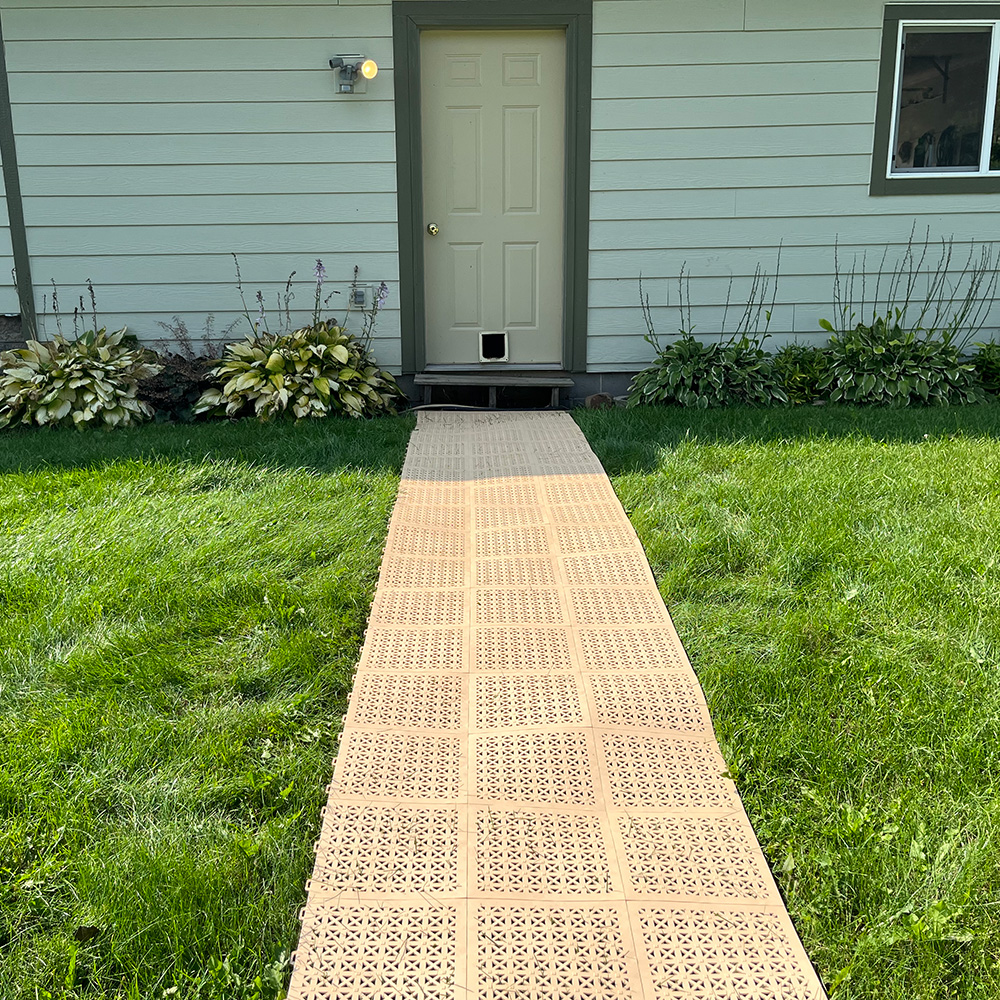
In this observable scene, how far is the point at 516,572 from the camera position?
3.47 metres

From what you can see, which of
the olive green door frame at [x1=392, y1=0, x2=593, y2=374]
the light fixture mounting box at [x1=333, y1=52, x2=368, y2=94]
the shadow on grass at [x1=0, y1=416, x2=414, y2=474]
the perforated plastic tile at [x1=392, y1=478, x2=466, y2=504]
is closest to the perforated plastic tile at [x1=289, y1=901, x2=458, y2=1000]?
the perforated plastic tile at [x1=392, y1=478, x2=466, y2=504]

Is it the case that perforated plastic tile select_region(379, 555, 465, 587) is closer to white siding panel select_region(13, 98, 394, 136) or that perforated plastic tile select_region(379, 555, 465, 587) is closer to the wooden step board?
the wooden step board

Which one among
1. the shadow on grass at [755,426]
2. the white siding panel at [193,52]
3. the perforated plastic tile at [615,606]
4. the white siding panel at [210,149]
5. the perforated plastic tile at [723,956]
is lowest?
the perforated plastic tile at [723,956]

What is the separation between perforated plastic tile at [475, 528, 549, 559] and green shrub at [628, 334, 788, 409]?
8.08ft

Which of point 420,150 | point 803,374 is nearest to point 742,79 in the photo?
point 803,374

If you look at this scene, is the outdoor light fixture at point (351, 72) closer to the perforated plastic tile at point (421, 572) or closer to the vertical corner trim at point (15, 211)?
the vertical corner trim at point (15, 211)

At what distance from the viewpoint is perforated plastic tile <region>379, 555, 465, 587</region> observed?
3354mm

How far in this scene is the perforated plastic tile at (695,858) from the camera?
190 cm

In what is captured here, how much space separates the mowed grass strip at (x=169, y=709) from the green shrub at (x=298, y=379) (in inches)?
53.1

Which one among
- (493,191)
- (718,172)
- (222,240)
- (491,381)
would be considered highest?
(718,172)

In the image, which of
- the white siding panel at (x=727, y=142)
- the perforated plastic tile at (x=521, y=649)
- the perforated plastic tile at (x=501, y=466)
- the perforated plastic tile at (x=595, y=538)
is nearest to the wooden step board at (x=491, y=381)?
the perforated plastic tile at (x=501, y=466)

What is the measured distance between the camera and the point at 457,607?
3191mm

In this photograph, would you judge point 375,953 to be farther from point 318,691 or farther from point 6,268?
point 6,268

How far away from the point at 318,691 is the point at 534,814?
0.75 m
